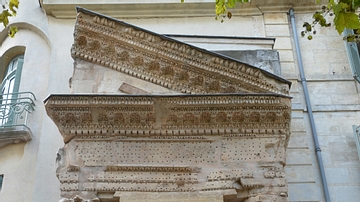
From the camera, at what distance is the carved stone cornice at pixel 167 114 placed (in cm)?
653

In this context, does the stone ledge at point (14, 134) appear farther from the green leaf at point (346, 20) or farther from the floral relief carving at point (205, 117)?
the green leaf at point (346, 20)

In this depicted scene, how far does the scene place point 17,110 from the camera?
28.8 ft

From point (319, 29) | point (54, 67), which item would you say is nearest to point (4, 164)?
point (54, 67)

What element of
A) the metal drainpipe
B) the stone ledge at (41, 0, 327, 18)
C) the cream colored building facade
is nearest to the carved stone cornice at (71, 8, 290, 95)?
the cream colored building facade

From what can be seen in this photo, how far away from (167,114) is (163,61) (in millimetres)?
894

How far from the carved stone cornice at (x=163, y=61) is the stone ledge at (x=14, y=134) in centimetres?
202

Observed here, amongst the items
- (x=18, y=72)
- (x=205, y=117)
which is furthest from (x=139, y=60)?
(x=18, y=72)

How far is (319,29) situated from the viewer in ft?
32.1

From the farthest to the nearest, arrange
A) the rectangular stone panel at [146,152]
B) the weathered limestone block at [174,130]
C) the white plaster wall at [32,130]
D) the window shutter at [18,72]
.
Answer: the window shutter at [18,72] → the white plaster wall at [32,130] → the rectangular stone panel at [146,152] → the weathered limestone block at [174,130]

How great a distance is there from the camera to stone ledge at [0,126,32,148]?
837 cm

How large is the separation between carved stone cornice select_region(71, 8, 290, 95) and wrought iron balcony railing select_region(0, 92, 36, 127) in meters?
2.09

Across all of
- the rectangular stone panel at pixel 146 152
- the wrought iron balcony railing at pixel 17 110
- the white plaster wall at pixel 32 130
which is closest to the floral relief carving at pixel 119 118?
the rectangular stone panel at pixel 146 152

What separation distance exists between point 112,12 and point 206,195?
5.29m

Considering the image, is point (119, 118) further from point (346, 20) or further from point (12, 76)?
point (12, 76)
